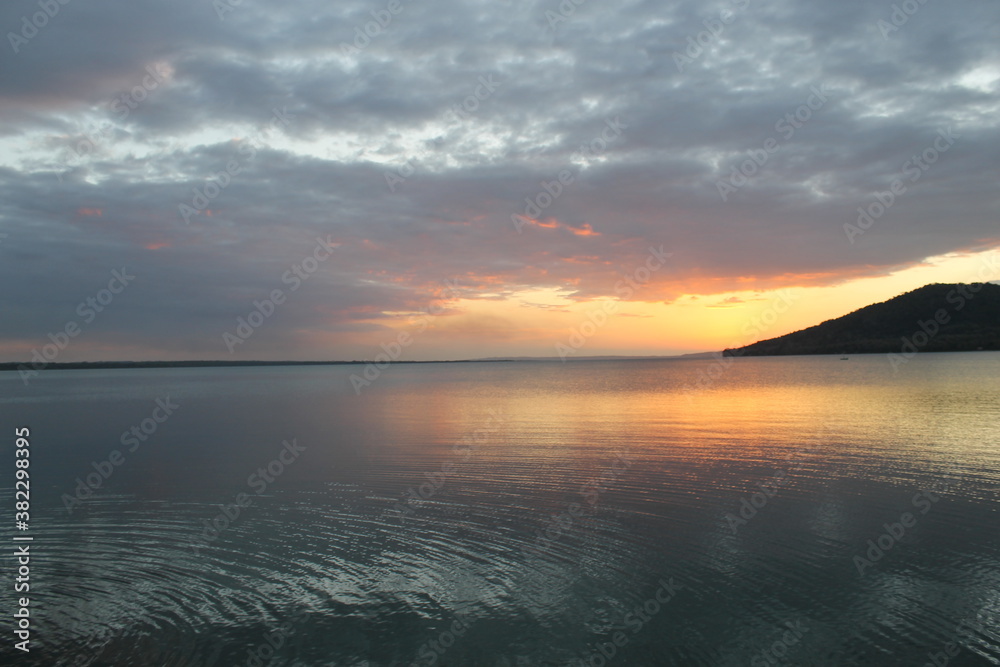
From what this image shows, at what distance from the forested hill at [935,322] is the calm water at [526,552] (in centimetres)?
16945

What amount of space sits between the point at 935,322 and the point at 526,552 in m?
208

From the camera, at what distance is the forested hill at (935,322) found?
16438 cm

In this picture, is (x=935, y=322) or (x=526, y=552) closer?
(x=526, y=552)

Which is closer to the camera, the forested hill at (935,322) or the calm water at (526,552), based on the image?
the calm water at (526,552)

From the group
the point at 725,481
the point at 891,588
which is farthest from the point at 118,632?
the point at 725,481

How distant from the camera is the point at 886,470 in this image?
20500 millimetres

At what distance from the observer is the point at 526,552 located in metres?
13.2

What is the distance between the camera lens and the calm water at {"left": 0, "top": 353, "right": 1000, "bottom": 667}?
9336 mm

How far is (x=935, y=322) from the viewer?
17625 cm

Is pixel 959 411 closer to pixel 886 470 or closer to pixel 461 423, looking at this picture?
pixel 886 470

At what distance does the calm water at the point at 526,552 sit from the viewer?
30.6 ft

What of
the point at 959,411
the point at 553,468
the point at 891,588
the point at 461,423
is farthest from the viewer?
the point at 461,423

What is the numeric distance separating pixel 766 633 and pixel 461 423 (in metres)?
29.5

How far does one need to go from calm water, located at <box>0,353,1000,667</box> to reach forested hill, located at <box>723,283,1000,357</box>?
169 metres
